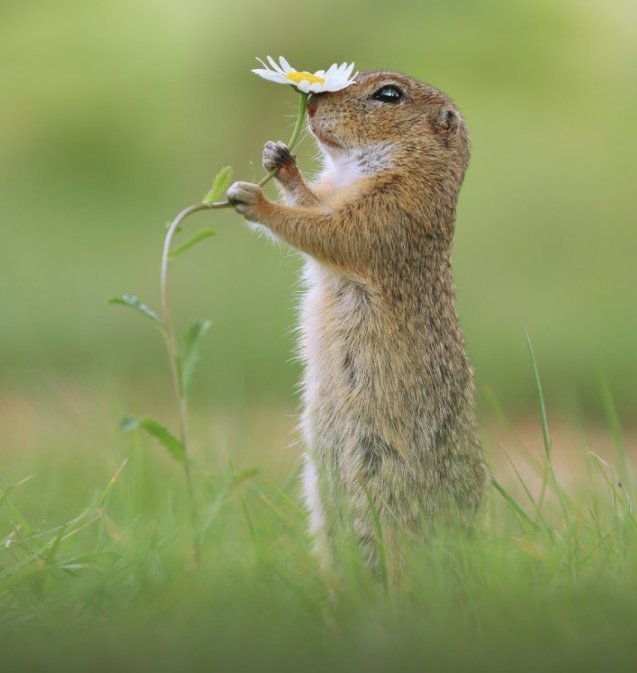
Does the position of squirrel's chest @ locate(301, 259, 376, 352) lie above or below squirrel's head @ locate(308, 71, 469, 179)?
below

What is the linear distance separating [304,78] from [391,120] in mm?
592

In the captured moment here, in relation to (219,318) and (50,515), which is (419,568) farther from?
(219,318)

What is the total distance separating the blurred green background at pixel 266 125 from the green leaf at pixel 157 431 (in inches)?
320

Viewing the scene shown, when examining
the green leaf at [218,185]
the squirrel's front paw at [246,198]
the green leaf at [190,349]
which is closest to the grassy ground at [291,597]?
the green leaf at [190,349]

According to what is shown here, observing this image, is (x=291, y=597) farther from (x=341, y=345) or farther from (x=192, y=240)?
(x=341, y=345)

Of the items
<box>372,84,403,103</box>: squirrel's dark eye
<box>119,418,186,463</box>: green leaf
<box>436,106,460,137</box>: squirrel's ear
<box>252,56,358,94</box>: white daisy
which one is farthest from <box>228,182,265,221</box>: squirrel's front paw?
<box>119,418,186,463</box>: green leaf

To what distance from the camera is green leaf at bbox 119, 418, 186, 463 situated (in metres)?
3.63

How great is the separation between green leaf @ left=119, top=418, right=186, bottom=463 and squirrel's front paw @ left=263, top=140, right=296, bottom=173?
169 centimetres

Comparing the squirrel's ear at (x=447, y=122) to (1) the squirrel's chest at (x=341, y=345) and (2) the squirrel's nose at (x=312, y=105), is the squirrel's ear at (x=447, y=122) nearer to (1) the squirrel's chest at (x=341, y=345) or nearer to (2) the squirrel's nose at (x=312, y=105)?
(2) the squirrel's nose at (x=312, y=105)

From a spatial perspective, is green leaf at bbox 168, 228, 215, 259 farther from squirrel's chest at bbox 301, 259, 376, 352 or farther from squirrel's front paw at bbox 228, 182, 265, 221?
squirrel's chest at bbox 301, 259, 376, 352

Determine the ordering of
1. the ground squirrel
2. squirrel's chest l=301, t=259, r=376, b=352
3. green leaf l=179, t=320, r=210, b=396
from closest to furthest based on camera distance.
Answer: green leaf l=179, t=320, r=210, b=396, the ground squirrel, squirrel's chest l=301, t=259, r=376, b=352

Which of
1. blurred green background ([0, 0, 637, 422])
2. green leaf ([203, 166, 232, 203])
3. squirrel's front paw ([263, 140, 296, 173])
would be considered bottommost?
green leaf ([203, 166, 232, 203])

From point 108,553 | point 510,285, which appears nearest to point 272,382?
point 510,285

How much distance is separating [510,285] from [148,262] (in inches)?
139
